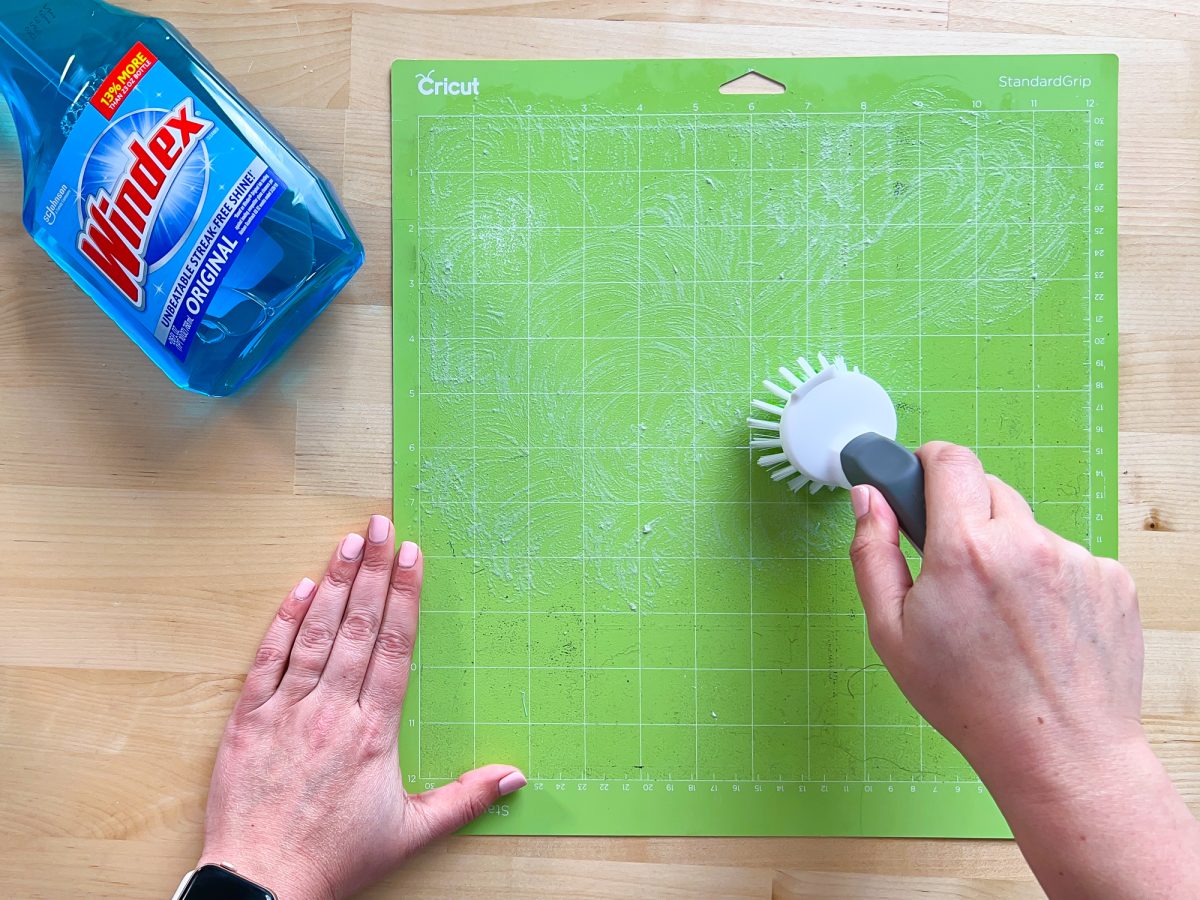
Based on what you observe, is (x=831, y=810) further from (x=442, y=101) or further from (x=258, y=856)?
(x=442, y=101)

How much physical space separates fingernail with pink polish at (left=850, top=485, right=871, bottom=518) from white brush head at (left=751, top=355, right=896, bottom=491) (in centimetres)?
6

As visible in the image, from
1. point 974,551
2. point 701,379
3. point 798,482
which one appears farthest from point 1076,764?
point 701,379

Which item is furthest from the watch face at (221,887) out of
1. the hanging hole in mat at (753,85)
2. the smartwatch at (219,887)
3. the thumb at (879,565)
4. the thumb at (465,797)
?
the hanging hole in mat at (753,85)

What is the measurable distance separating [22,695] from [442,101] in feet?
1.97

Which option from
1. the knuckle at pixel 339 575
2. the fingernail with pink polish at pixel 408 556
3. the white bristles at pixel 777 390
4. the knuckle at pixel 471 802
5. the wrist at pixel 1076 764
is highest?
the white bristles at pixel 777 390

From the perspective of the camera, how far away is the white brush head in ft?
1.97

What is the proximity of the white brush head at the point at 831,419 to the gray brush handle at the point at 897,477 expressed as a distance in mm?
36

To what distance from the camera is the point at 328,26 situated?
657mm

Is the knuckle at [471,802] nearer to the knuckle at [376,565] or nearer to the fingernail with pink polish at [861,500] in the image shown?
the knuckle at [376,565]

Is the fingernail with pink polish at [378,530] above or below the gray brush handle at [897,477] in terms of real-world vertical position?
below

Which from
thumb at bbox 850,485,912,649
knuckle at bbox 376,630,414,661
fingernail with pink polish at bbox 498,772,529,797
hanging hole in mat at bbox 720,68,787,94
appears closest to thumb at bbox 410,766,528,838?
fingernail with pink polish at bbox 498,772,529,797

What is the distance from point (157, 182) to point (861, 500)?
1.82 ft

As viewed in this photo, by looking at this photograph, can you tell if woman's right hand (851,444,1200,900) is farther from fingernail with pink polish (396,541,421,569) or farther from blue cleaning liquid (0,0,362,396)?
blue cleaning liquid (0,0,362,396)

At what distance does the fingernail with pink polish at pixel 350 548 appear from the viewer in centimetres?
65
